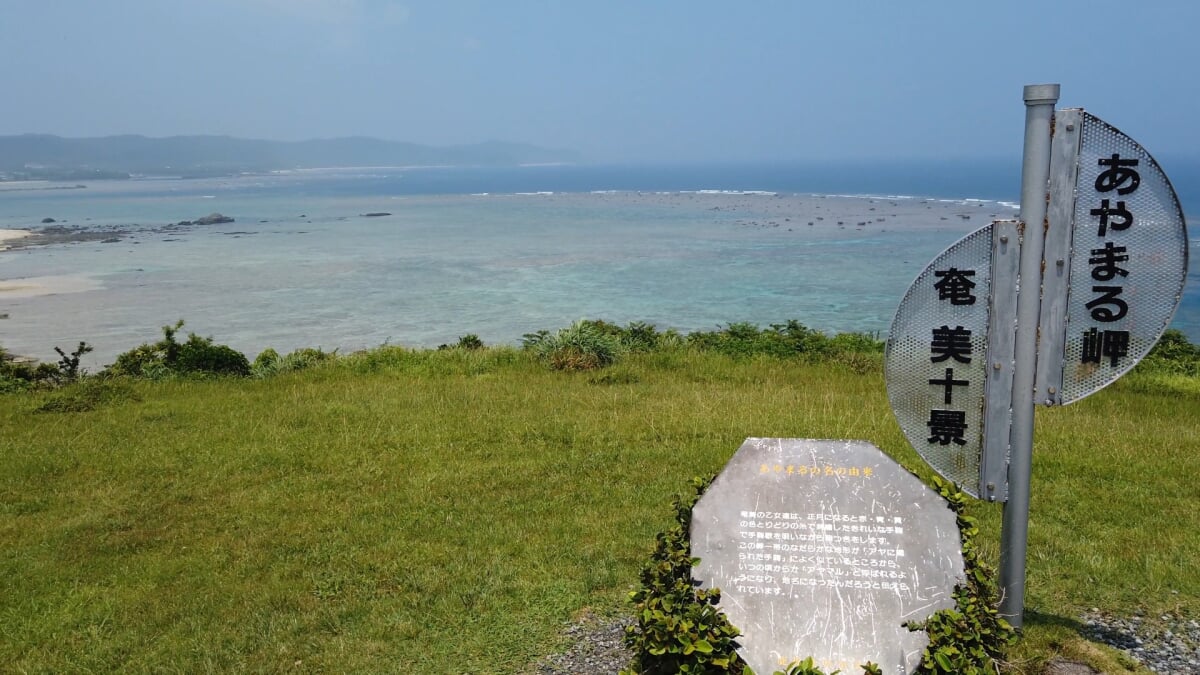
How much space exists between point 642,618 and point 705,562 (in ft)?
1.57

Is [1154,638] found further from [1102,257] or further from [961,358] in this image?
[1102,257]

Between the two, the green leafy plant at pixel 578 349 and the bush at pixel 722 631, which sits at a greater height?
the bush at pixel 722 631

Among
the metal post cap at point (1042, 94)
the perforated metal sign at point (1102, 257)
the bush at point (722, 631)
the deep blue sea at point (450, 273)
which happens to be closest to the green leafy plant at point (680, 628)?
the bush at point (722, 631)

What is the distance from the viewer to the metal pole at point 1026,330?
4.53 meters

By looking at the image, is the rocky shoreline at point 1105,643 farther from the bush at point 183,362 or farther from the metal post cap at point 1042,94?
the bush at point 183,362

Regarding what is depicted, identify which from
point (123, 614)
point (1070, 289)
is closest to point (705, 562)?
point (1070, 289)

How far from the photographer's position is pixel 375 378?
13469 mm

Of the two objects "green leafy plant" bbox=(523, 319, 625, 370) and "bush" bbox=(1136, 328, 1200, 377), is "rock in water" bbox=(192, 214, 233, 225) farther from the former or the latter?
"bush" bbox=(1136, 328, 1200, 377)

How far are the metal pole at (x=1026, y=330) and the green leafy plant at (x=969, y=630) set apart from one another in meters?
0.31

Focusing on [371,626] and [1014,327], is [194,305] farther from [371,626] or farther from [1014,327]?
[1014,327]

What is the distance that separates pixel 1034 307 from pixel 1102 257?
398 mm

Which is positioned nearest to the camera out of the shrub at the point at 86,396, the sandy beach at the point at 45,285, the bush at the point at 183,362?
the shrub at the point at 86,396

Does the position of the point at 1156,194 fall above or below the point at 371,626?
above

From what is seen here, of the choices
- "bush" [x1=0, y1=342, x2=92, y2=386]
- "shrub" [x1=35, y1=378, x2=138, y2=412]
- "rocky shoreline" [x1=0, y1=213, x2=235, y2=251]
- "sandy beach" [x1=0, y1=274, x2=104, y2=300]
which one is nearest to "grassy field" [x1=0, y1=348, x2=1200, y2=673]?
"shrub" [x1=35, y1=378, x2=138, y2=412]
